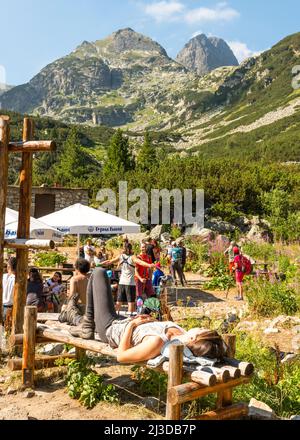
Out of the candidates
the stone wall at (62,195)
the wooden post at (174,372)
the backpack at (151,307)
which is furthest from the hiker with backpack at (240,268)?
the stone wall at (62,195)

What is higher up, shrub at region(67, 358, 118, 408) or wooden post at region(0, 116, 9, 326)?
wooden post at region(0, 116, 9, 326)

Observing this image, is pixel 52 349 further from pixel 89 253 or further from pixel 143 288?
pixel 89 253

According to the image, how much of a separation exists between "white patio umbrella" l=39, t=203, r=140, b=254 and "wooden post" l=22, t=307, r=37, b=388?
5.26 meters

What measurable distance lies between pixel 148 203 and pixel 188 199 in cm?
229

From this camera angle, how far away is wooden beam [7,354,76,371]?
5500 mm

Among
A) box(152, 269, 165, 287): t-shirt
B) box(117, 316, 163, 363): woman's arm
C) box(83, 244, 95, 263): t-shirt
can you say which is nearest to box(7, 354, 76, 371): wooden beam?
box(117, 316, 163, 363): woman's arm

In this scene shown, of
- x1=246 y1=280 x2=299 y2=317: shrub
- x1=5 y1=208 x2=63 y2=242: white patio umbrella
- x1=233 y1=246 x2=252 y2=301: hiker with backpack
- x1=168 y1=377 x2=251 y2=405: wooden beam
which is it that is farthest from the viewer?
x1=233 y1=246 x2=252 y2=301: hiker with backpack

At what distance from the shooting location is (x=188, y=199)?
25.9m

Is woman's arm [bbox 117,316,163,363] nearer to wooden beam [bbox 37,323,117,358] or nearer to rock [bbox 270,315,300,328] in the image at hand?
wooden beam [bbox 37,323,117,358]

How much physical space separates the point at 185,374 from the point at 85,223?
7.16m

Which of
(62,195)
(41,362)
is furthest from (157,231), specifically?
(41,362)

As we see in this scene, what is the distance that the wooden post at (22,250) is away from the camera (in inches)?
241

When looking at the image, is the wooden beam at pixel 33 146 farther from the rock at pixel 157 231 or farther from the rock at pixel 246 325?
the rock at pixel 157 231

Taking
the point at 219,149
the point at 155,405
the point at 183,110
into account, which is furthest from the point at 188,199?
the point at 183,110
